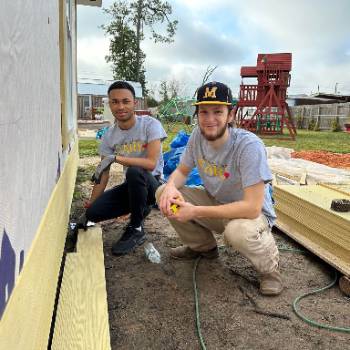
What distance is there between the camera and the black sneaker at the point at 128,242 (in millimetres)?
3275

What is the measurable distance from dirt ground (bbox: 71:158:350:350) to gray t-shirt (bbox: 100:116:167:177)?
2.67ft

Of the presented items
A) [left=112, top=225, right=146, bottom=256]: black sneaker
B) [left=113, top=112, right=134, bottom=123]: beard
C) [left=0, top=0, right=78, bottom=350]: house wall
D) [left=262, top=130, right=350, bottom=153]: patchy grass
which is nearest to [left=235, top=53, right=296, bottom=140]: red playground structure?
[left=262, top=130, right=350, bottom=153]: patchy grass

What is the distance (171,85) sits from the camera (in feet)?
118

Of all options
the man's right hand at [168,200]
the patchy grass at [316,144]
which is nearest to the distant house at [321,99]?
the patchy grass at [316,144]

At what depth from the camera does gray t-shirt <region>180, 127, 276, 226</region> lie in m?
2.46

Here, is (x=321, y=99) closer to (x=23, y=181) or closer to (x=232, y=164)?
(x=232, y=164)

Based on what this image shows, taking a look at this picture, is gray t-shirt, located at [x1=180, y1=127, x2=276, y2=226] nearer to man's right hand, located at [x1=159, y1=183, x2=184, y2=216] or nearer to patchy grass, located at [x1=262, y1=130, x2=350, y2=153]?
man's right hand, located at [x1=159, y1=183, x2=184, y2=216]

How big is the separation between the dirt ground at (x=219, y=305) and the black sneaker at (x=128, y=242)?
5cm

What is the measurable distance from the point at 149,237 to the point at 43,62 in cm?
226

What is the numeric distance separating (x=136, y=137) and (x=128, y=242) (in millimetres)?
867

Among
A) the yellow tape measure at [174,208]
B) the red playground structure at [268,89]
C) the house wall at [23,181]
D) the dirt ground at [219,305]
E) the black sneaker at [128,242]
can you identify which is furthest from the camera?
the red playground structure at [268,89]

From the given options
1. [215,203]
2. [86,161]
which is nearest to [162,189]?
[215,203]

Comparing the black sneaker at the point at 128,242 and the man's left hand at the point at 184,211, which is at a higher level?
the man's left hand at the point at 184,211

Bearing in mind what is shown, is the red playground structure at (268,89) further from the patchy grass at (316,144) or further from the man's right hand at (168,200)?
the man's right hand at (168,200)
